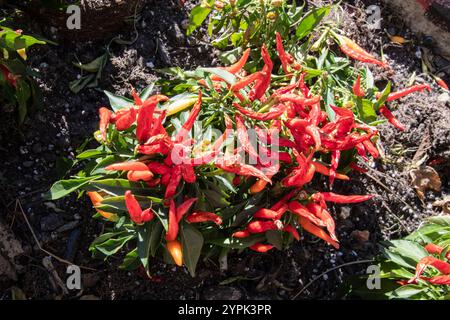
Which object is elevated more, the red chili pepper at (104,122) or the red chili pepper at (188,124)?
the red chili pepper at (188,124)

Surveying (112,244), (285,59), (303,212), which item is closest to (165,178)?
(112,244)

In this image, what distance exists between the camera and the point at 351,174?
11.4 feet

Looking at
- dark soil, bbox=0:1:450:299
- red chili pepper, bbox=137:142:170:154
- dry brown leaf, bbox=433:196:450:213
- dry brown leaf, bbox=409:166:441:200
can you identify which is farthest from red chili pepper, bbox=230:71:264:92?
dry brown leaf, bbox=433:196:450:213

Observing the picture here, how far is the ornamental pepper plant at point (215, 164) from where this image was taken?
249 cm

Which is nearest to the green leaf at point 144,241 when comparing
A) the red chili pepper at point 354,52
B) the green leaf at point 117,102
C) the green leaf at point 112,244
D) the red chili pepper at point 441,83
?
the green leaf at point 112,244

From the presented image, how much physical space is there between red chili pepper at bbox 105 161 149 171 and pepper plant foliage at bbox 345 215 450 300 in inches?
47.9

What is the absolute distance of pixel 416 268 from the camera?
2.76m

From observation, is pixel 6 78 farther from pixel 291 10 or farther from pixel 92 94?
pixel 291 10

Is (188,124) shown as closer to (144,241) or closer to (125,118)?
(125,118)

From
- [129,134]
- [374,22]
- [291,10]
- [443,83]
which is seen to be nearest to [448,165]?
[443,83]

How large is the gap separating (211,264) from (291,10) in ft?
4.40

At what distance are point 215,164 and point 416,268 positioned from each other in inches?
39.9

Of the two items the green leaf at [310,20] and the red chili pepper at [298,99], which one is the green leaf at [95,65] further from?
the red chili pepper at [298,99]
